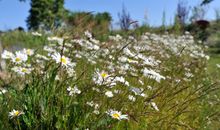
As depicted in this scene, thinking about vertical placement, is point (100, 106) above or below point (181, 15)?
below

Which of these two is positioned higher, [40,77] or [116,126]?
[40,77]

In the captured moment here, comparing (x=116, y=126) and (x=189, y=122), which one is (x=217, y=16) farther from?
(x=116, y=126)

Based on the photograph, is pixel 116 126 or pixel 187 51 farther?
pixel 187 51

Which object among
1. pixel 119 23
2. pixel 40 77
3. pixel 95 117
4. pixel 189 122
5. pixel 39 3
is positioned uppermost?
pixel 39 3

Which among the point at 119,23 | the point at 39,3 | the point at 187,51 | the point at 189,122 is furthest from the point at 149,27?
the point at 39,3

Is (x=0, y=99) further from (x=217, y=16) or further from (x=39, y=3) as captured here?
(x=39, y=3)

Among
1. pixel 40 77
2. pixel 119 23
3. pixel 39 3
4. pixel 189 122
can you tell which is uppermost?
pixel 39 3

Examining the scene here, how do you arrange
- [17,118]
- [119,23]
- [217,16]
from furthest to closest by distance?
[217,16] < [119,23] < [17,118]

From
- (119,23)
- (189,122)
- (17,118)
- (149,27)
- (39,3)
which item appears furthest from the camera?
(39,3)

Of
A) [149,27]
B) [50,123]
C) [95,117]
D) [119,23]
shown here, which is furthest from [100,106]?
[149,27]
